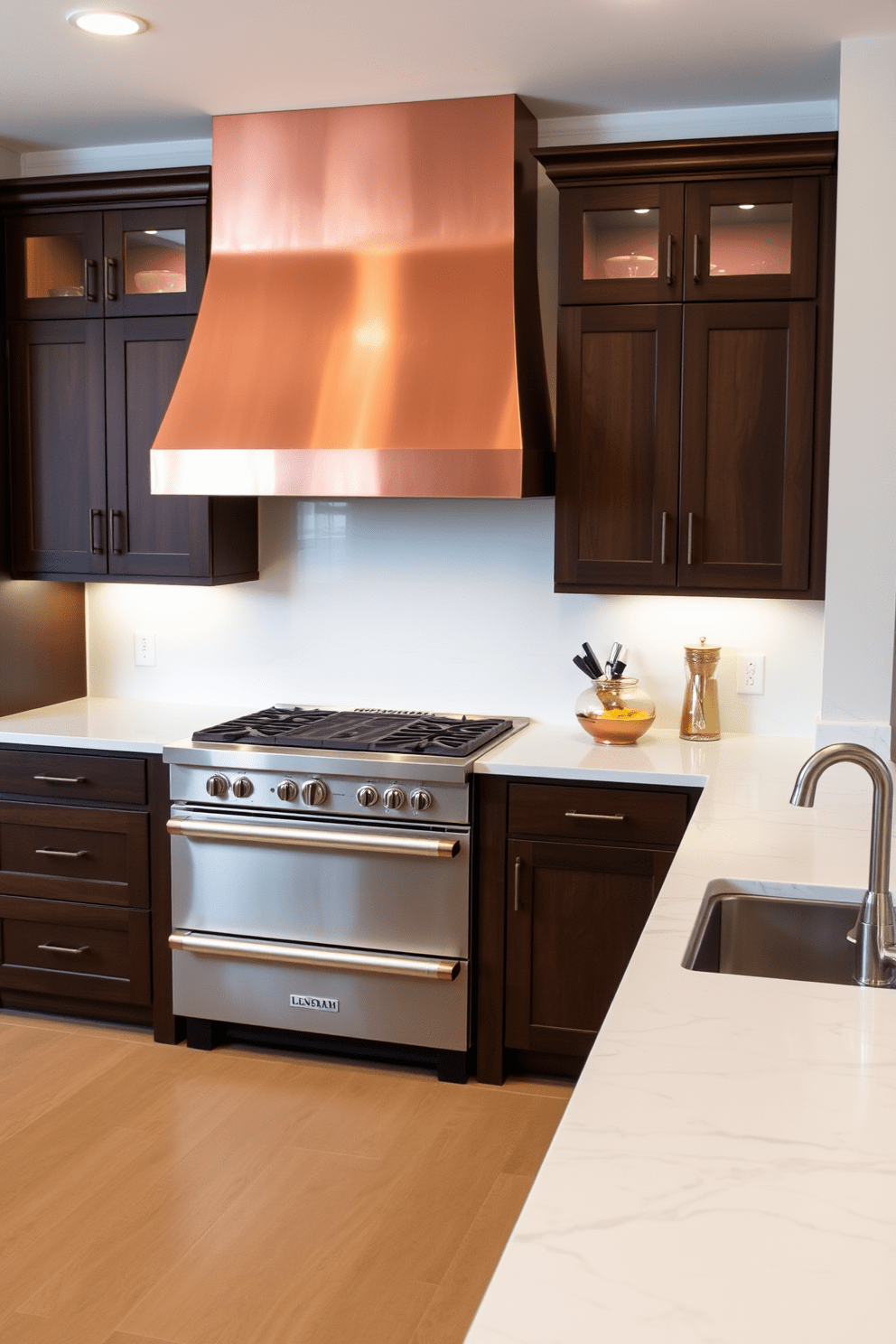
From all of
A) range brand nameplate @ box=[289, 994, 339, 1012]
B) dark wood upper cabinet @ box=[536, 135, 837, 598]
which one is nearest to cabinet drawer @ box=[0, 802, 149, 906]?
range brand nameplate @ box=[289, 994, 339, 1012]

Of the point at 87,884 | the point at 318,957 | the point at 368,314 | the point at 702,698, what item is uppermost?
the point at 368,314

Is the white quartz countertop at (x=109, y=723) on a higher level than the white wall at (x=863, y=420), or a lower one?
lower

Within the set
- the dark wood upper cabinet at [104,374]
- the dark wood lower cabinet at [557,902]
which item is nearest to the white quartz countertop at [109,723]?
the dark wood upper cabinet at [104,374]

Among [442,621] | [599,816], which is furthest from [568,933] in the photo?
[442,621]

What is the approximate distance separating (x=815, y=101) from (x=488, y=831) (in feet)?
7.09

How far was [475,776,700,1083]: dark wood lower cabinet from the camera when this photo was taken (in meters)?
3.21

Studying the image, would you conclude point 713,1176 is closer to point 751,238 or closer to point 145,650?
point 751,238

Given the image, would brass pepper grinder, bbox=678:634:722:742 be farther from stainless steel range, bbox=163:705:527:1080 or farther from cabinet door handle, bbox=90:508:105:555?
cabinet door handle, bbox=90:508:105:555

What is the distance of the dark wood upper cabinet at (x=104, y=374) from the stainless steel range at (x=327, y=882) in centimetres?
70

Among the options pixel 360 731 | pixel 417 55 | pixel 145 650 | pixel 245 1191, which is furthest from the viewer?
pixel 145 650

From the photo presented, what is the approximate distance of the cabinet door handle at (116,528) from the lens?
12.6 ft

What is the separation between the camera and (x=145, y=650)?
13.8 feet

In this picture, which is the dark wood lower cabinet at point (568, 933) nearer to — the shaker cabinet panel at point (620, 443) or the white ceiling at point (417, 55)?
the shaker cabinet panel at point (620, 443)

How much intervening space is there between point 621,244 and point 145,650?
6.57 feet
